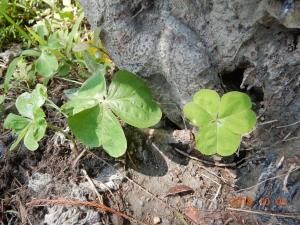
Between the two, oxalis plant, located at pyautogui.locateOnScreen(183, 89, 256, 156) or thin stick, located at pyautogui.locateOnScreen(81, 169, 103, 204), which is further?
thin stick, located at pyautogui.locateOnScreen(81, 169, 103, 204)

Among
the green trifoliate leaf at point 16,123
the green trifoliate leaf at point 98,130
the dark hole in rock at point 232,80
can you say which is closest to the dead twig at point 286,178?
the dark hole in rock at point 232,80

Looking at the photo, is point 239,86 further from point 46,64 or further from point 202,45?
point 46,64

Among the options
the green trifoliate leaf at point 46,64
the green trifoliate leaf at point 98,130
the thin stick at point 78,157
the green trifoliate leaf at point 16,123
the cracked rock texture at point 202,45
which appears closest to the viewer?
the cracked rock texture at point 202,45

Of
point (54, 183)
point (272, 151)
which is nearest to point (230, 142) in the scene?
point (272, 151)

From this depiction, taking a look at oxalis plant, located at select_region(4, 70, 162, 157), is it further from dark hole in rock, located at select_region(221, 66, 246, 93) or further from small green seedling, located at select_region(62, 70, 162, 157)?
dark hole in rock, located at select_region(221, 66, 246, 93)

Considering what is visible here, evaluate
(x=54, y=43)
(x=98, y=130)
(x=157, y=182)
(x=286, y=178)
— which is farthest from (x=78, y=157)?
(x=286, y=178)

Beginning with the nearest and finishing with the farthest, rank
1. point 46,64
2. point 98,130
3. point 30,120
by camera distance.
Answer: point 98,130
point 30,120
point 46,64

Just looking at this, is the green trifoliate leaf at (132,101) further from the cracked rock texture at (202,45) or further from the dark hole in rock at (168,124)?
the dark hole in rock at (168,124)

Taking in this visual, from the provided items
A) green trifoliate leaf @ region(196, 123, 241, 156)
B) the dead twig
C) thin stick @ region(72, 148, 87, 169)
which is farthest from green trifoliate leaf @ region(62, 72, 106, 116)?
the dead twig
